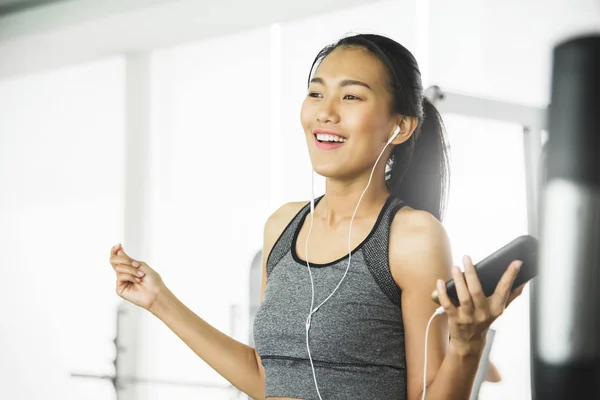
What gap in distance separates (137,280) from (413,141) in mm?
471

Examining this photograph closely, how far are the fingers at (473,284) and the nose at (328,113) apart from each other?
1.29 feet

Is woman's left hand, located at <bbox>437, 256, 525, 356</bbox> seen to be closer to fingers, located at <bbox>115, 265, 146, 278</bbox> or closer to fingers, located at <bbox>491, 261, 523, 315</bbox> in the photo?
fingers, located at <bbox>491, 261, 523, 315</bbox>

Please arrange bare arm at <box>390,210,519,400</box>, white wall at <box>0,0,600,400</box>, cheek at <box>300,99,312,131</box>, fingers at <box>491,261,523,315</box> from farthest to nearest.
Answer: white wall at <box>0,0,600,400</box>, cheek at <box>300,99,312,131</box>, bare arm at <box>390,210,519,400</box>, fingers at <box>491,261,523,315</box>

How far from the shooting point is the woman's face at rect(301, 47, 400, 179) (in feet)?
3.24

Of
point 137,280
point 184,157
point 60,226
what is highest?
point 184,157

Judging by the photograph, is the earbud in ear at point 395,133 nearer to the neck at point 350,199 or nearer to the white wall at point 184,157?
the neck at point 350,199

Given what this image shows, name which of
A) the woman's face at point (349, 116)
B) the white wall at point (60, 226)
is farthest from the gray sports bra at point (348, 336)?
the white wall at point (60, 226)

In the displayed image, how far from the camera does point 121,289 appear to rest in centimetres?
109

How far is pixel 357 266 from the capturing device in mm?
940

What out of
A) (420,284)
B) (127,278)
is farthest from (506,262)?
(127,278)

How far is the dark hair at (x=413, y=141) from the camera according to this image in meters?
→ 1.01

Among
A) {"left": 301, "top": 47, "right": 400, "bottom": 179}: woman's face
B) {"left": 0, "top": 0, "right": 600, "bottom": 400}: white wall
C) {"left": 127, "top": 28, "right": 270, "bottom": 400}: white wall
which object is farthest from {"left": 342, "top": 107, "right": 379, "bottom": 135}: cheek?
{"left": 127, "top": 28, "right": 270, "bottom": 400}: white wall

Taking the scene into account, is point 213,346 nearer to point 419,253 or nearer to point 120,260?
point 120,260

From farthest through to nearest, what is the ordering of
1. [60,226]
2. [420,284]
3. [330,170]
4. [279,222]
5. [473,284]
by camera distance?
[60,226] → [279,222] → [330,170] → [420,284] → [473,284]
